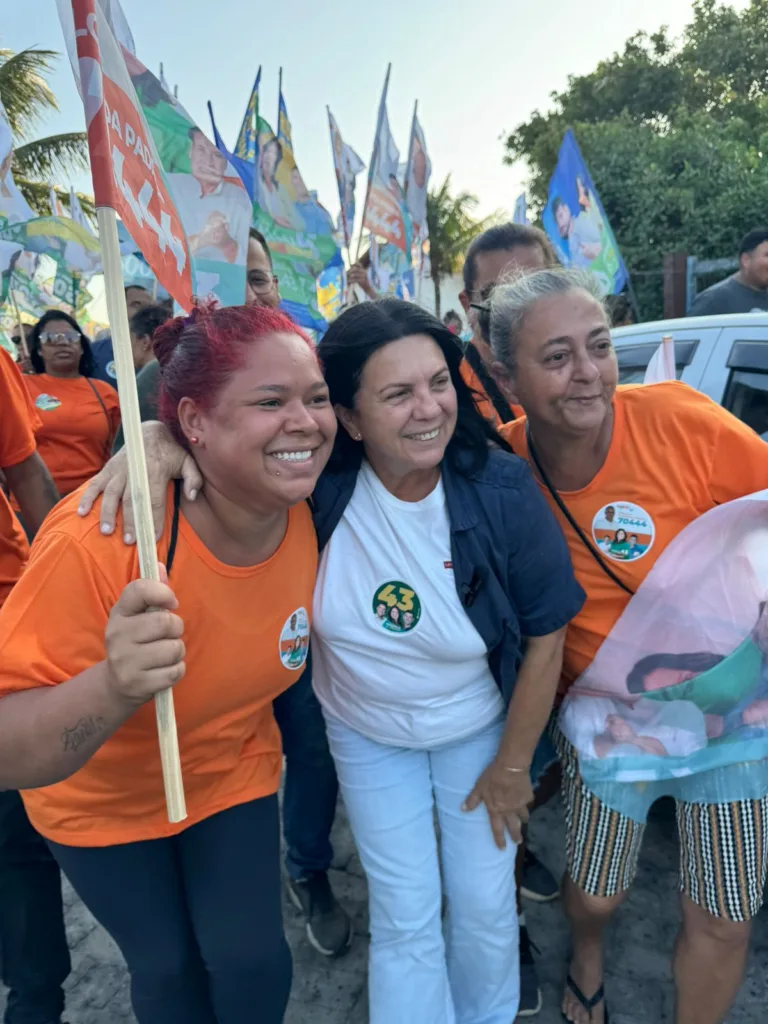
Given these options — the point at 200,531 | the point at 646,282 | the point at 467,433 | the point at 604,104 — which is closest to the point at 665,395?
the point at 467,433

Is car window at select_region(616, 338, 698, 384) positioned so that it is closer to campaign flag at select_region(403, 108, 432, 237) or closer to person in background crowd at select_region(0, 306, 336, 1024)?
person in background crowd at select_region(0, 306, 336, 1024)

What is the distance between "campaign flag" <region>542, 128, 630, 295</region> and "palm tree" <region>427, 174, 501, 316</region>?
836 inches

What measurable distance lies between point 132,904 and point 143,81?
1.96 m

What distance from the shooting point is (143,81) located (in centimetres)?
176

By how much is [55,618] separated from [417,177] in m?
7.66

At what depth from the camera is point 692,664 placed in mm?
1698

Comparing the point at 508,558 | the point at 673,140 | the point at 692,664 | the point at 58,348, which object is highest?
the point at 673,140

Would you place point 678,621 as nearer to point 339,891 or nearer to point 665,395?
point 665,395

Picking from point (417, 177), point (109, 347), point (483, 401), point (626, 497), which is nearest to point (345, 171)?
point (417, 177)

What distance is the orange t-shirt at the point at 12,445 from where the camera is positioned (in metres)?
1.94

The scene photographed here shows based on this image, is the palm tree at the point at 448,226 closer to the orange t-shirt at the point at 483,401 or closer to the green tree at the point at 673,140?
the green tree at the point at 673,140

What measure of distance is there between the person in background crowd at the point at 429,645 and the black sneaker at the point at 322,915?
0.50 meters

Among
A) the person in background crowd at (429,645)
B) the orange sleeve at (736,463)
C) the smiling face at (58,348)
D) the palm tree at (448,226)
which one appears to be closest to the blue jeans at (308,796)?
the person in background crowd at (429,645)

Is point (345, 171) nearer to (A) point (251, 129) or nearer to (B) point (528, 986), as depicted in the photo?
(A) point (251, 129)
